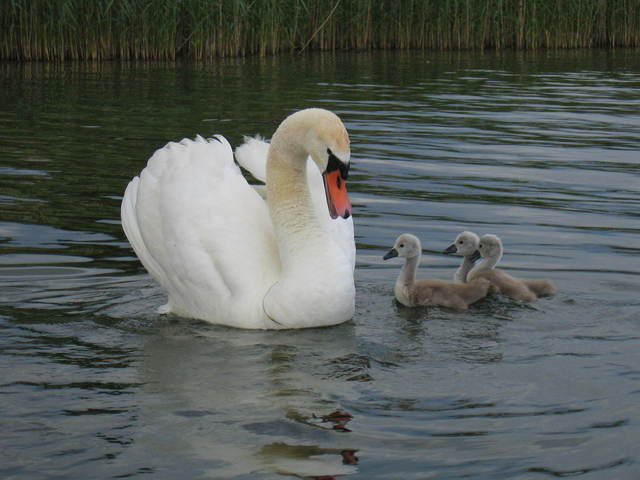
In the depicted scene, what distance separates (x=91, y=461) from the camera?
4.23m

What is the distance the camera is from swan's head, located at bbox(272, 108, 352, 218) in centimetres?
552

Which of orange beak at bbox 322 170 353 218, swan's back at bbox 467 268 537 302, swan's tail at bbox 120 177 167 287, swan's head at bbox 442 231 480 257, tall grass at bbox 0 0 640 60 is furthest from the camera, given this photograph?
tall grass at bbox 0 0 640 60

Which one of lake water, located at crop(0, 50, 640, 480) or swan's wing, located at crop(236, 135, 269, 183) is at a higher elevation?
swan's wing, located at crop(236, 135, 269, 183)

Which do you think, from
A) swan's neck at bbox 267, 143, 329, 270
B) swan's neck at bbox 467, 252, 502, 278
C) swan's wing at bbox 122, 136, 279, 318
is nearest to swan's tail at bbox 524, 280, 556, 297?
swan's neck at bbox 467, 252, 502, 278

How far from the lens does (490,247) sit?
274 inches

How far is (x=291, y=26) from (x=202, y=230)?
17.3m

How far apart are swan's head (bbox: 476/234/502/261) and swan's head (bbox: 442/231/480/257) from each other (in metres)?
0.04

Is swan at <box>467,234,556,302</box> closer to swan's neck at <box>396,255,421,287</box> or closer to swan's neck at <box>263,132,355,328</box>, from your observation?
swan's neck at <box>396,255,421,287</box>

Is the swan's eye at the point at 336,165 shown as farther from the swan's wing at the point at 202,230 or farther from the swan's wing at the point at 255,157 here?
the swan's wing at the point at 255,157

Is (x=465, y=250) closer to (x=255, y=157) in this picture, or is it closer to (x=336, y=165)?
(x=255, y=157)

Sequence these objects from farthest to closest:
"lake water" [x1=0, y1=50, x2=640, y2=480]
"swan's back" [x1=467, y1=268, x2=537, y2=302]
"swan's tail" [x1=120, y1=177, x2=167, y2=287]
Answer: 1. "swan's back" [x1=467, y1=268, x2=537, y2=302]
2. "swan's tail" [x1=120, y1=177, x2=167, y2=287]
3. "lake water" [x1=0, y1=50, x2=640, y2=480]

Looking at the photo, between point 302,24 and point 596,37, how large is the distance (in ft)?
21.4

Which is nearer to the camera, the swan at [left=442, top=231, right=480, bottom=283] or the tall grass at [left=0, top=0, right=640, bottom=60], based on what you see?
the swan at [left=442, top=231, right=480, bottom=283]

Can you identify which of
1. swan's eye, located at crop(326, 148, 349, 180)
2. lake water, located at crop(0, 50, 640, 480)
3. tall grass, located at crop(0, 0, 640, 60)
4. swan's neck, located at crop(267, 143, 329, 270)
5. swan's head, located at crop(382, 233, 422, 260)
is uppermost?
tall grass, located at crop(0, 0, 640, 60)
